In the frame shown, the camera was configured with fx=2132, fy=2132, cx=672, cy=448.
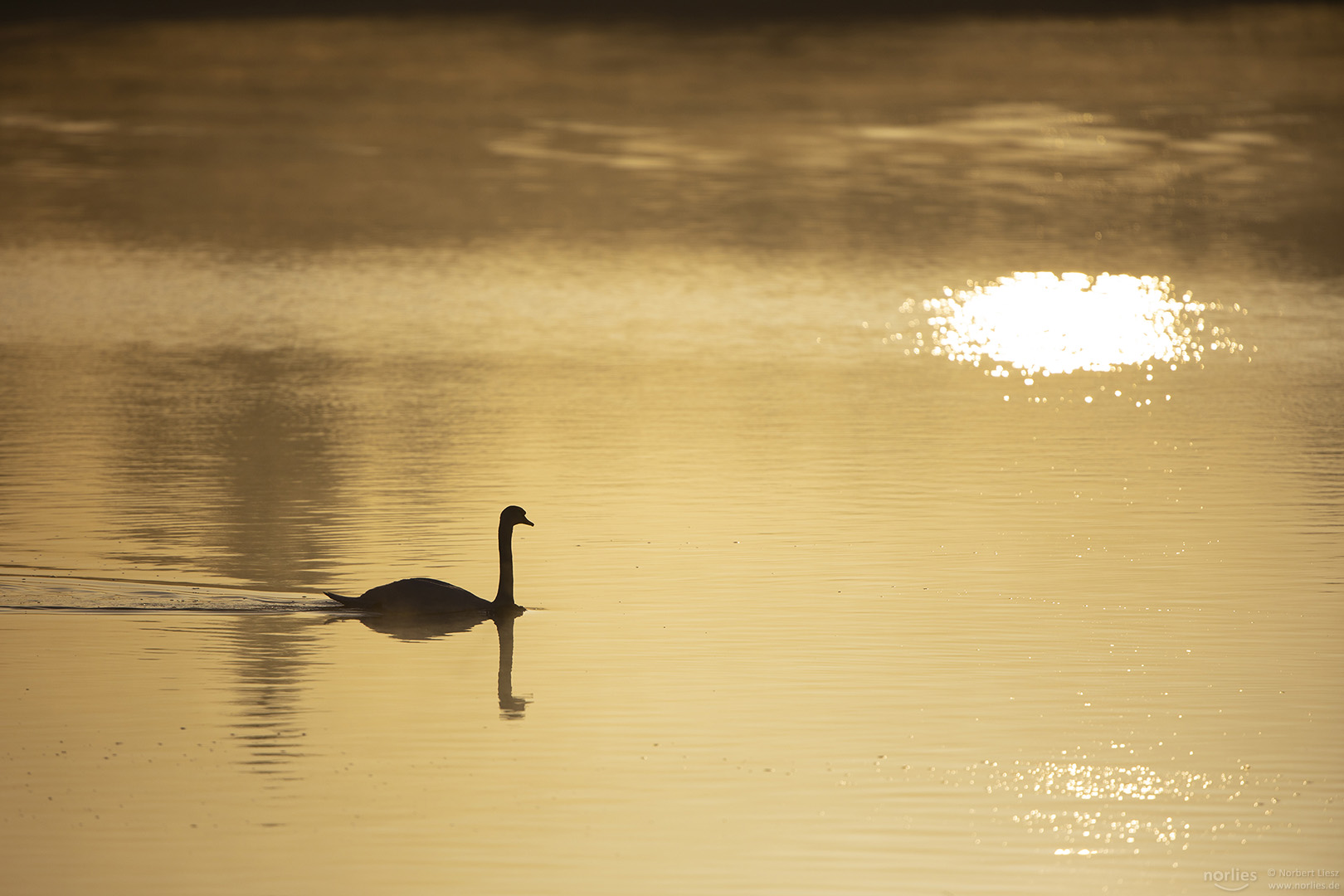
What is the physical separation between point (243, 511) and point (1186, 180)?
37331 millimetres

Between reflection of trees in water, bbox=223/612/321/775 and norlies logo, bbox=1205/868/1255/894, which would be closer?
norlies logo, bbox=1205/868/1255/894

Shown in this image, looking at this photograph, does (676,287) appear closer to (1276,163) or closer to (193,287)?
(193,287)

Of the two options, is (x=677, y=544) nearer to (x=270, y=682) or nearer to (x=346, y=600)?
→ (x=346, y=600)

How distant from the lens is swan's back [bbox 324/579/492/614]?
42.9ft

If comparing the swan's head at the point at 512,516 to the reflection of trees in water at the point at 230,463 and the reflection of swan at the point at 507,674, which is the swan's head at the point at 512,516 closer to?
the reflection of swan at the point at 507,674

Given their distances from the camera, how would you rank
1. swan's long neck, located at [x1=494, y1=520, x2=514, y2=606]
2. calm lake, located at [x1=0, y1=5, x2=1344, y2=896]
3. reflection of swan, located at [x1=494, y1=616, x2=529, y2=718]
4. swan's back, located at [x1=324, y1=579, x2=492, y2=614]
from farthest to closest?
swan's long neck, located at [x1=494, y1=520, x2=514, y2=606]
swan's back, located at [x1=324, y1=579, x2=492, y2=614]
reflection of swan, located at [x1=494, y1=616, x2=529, y2=718]
calm lake, located at [x1=0, y1=5, x2=1344, y2=896]

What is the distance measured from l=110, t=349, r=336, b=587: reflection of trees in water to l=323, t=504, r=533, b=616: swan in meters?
1.21

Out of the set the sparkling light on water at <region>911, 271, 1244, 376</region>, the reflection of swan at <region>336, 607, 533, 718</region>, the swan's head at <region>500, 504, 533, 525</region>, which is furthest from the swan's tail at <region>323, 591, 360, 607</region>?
the sparkling light on water at <region>911, 271, 1244, 376</region>

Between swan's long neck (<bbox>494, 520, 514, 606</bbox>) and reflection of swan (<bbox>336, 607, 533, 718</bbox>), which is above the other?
swan's long neck (<bbox>494, 520, 514, 606</bbox>)

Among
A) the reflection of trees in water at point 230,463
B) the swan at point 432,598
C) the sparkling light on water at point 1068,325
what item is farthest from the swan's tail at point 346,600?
the sparkling light on water at point 1068,325

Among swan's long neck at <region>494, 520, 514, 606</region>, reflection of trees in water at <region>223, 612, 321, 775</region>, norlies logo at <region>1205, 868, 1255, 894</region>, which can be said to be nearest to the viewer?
norlies logo at <region>1205, 868, 1255, 894</region>

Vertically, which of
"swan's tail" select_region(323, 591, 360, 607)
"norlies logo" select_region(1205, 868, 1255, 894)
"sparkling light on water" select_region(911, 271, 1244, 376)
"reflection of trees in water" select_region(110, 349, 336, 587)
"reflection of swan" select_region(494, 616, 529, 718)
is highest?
"sparkling light on water" select_region(911, 271, 1244, 376)

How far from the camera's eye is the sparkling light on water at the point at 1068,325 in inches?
1043

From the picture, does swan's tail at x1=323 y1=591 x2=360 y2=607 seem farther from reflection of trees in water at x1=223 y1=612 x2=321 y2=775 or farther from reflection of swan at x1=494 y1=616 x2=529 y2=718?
reflection of swan at x1=494 y1=616 x2=529 y2=718
